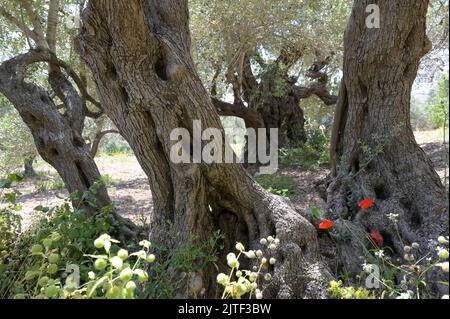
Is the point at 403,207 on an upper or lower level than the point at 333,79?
lower

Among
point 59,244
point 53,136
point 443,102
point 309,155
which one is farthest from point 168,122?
point 309,155

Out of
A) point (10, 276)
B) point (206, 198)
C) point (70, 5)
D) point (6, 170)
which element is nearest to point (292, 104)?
point (70, 5)

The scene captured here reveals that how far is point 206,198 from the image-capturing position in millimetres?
3381

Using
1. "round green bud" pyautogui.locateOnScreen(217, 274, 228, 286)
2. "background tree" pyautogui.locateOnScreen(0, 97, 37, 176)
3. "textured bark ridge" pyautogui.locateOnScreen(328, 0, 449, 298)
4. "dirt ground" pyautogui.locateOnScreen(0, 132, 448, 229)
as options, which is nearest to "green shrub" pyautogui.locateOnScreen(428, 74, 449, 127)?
"textured bark ridge" pyautogui.locateOnScreen(328, 0, 449, 298)

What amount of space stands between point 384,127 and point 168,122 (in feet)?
6.89

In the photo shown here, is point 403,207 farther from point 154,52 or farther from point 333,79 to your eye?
point 333,79

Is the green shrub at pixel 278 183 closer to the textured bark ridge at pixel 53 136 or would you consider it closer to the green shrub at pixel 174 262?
the textured bark ridge at pixel 53 136

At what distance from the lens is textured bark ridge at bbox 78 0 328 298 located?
312 centimetres

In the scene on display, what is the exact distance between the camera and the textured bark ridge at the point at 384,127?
3.60 m

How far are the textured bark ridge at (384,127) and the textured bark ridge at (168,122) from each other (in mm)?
895

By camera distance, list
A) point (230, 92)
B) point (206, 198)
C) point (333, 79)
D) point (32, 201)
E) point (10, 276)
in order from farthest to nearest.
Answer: point (333, 79) → point (230, 92) → point (32, 201) → point (206, 198) → point (10, 276)

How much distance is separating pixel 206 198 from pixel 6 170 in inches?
254

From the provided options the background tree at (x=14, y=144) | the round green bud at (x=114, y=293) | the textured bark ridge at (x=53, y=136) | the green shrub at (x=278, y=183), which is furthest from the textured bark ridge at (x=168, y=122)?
the background tree at (x=14, y=144)

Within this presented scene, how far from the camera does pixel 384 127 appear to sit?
3.99 metres
